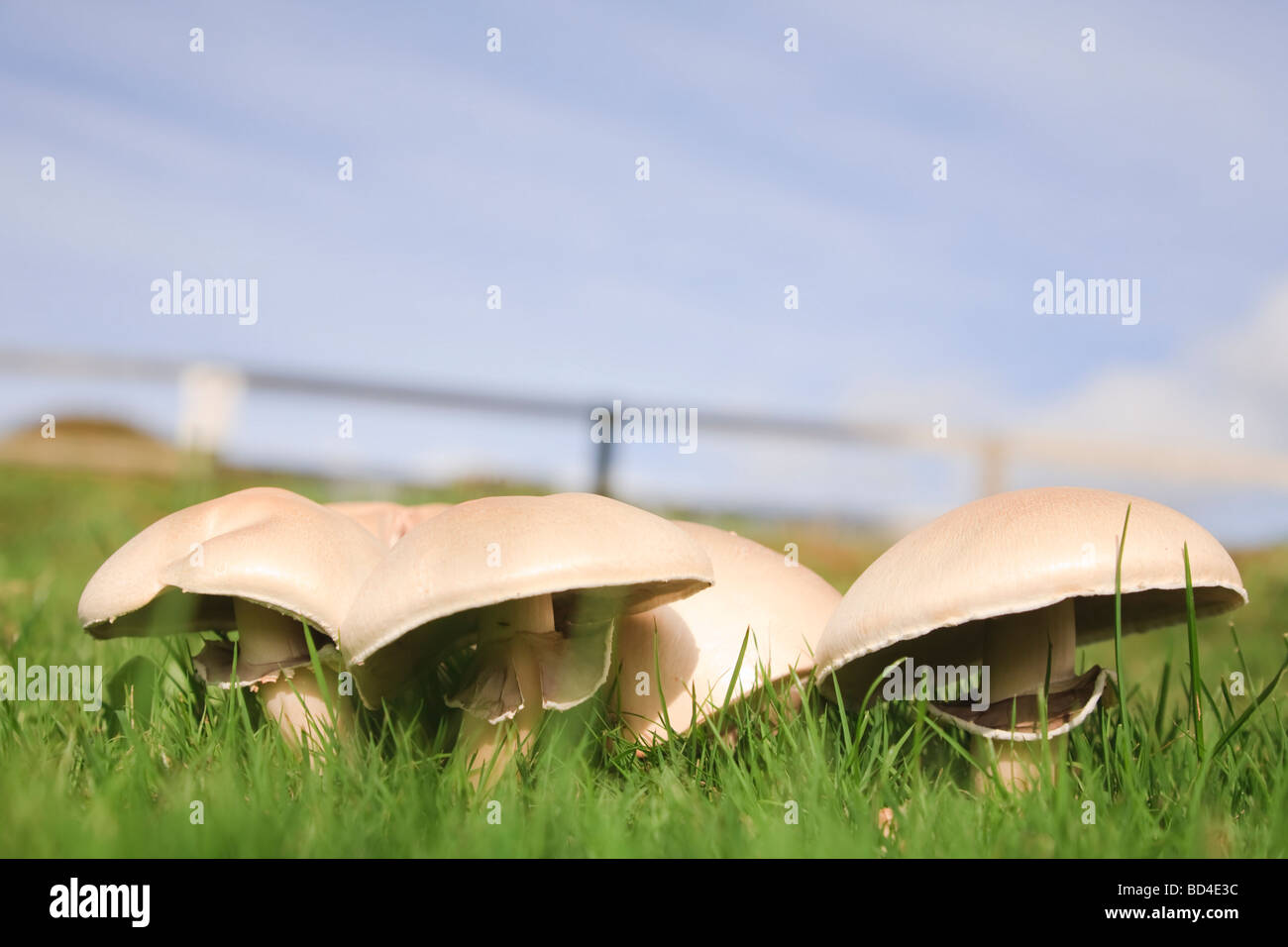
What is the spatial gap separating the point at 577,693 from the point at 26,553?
5901 millimetres

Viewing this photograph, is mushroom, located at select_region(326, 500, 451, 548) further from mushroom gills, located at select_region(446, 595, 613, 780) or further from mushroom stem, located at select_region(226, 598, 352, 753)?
mushroom gills, located at select_region(446, 595, 613, 780)

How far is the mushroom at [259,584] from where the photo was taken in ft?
7.39

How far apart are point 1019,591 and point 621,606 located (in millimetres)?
980

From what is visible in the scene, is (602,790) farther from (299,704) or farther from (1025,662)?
(1025,662)

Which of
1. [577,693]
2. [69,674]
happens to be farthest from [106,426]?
[577,693]

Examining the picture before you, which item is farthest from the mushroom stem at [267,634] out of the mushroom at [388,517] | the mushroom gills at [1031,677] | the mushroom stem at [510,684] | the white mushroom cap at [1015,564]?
the mushroom gills at [1031,677]

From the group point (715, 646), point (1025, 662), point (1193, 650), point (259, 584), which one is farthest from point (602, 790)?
point (1193, 650)

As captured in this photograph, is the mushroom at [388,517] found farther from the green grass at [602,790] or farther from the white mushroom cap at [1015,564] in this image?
the white mushroom cap at [1015,564]

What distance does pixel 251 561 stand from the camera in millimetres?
2256

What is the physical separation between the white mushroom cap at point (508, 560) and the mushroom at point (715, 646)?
0.37 metres

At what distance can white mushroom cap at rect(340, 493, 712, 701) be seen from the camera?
77.2 inches
